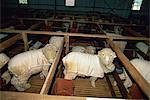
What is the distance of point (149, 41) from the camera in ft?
15.1

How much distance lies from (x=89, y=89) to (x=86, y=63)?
36.4 inches

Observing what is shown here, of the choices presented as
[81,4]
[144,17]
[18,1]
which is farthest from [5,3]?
[144,17]

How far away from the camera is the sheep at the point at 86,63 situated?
359 centimetres

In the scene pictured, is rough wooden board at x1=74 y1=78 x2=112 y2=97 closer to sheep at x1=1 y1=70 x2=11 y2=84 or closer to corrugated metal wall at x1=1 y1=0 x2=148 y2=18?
sheep at x1=1 y1=70 x2=11 y2=84

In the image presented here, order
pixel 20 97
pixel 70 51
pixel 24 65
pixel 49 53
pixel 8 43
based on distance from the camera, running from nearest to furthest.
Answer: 1. pixel 20 97
2. pixel 24 65
3. pixel 49 53
4. pixel 8 43
5. pixel 70 51

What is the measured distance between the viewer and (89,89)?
13.9 ft

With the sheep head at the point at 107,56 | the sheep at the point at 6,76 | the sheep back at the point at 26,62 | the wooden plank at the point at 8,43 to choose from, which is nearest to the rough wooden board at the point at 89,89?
the sheep head at the point at 107,56

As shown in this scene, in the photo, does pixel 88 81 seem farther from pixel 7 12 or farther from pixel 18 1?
pixel 18 1

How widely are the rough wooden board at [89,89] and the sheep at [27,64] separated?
3.35ft

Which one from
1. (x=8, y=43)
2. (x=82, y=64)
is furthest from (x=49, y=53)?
(x=8, y=43)

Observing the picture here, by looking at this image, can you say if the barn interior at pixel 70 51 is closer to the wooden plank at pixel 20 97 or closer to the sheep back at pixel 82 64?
the wooden plank at pixel 20 97

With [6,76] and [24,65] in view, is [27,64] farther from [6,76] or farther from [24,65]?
[6,76]

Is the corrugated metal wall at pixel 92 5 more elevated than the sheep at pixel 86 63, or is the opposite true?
the corrugated metal wall at pixel 92 5

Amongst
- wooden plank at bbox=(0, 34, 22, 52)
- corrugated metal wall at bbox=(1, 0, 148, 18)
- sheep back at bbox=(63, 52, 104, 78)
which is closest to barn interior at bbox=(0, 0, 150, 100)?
wooden plank at bbox=(0, 34, 22, 52)
